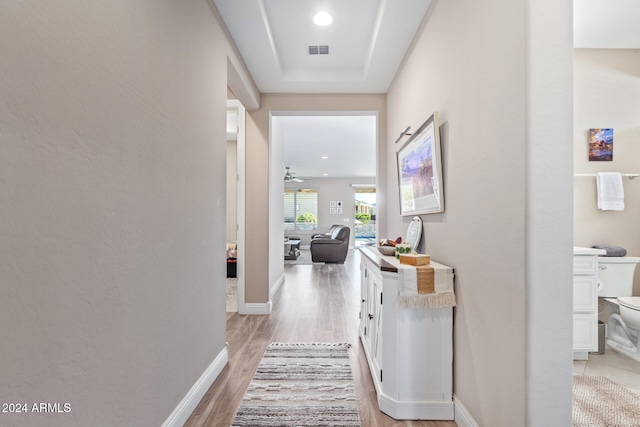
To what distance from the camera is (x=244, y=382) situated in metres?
2.17

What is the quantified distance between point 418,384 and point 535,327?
2.93ft

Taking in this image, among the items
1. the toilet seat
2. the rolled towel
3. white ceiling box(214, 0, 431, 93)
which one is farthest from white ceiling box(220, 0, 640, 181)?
the toilet seat

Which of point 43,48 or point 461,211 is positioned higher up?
point 43,48

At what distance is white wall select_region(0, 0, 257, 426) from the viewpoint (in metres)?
0.81

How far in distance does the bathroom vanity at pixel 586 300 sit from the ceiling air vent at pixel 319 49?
284cm

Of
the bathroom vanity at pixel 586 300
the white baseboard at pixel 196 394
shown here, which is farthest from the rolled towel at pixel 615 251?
the white baseboard at pixel 196 394

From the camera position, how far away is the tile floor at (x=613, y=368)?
213cm

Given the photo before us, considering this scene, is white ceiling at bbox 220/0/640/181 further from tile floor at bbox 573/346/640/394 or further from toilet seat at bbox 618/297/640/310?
tile floor at bbox 573/346/640/394

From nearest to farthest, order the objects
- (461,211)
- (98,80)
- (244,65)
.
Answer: (98,80) < (461,211) < (244,65)

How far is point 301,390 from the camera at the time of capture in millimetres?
2053

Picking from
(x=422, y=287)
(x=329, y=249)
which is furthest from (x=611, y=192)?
(x=329, y=249)

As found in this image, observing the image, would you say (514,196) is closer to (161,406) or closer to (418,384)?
(418,384)

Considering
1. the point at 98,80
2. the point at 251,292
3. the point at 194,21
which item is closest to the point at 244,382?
the point at 251,292

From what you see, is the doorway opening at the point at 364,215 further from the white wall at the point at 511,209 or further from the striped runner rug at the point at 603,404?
the white wall at the point at 511,209
